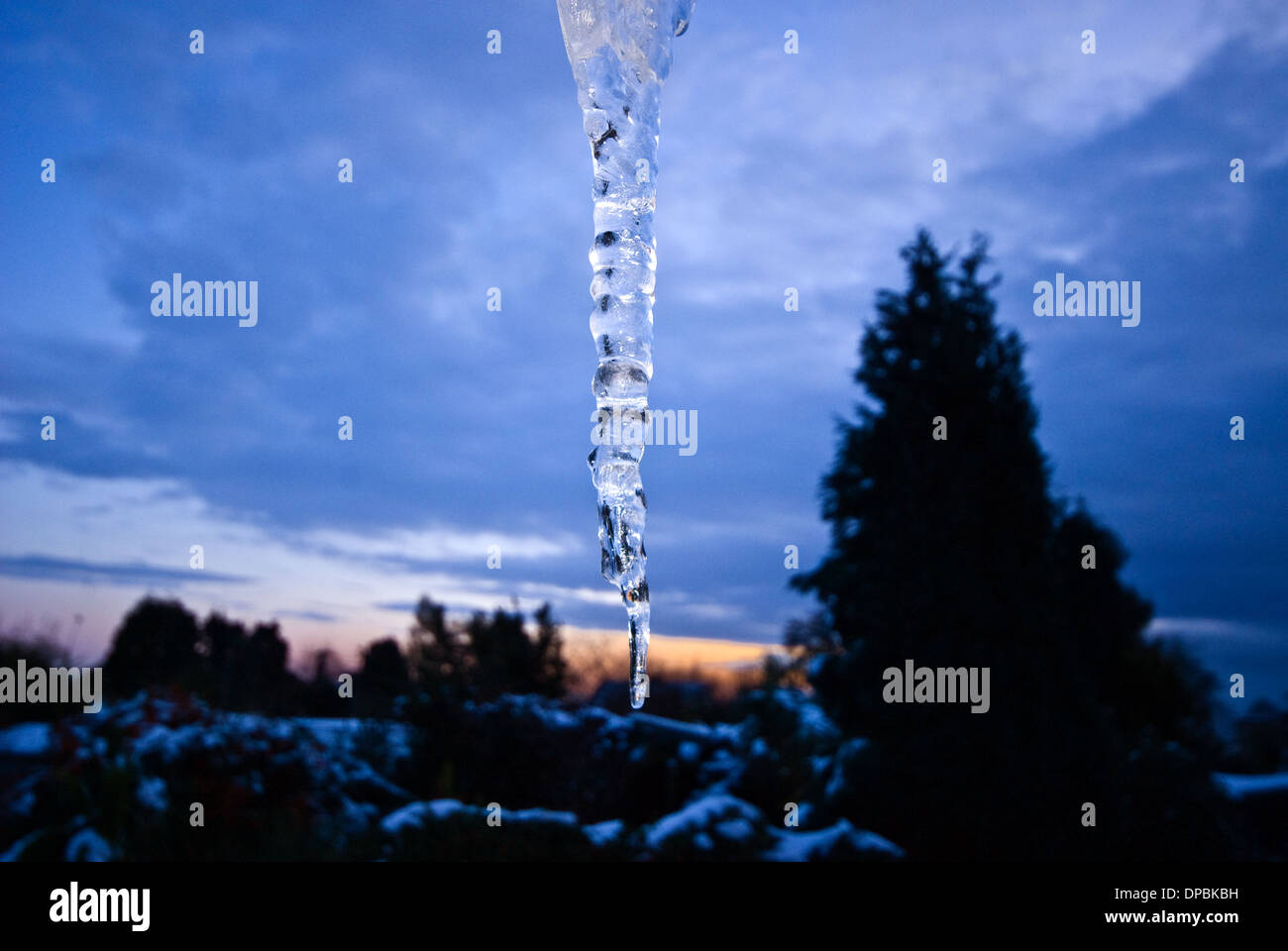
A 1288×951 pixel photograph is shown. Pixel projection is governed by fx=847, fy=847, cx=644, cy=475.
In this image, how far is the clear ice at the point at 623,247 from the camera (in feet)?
7.76

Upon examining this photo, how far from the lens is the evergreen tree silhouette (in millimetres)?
5832

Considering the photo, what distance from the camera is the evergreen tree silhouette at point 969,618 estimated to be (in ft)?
19.1

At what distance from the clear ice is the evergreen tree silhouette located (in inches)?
169

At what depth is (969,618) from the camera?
6.11 meters

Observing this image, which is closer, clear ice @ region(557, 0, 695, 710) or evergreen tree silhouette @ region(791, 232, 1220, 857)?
clear ice @ region(557, 0, 695, 710)

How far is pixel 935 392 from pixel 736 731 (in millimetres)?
4102

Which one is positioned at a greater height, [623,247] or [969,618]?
[623,247]

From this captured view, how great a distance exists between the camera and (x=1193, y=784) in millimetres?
6516

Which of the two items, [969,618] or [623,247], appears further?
[969,618]

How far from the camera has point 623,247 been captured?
7.86 ft

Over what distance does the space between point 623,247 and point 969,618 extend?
4737 mm

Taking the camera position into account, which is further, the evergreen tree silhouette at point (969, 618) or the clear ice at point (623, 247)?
the evergreen tree silhouette at point (969, 618)

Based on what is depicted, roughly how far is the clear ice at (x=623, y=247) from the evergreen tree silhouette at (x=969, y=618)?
14.1 feet
